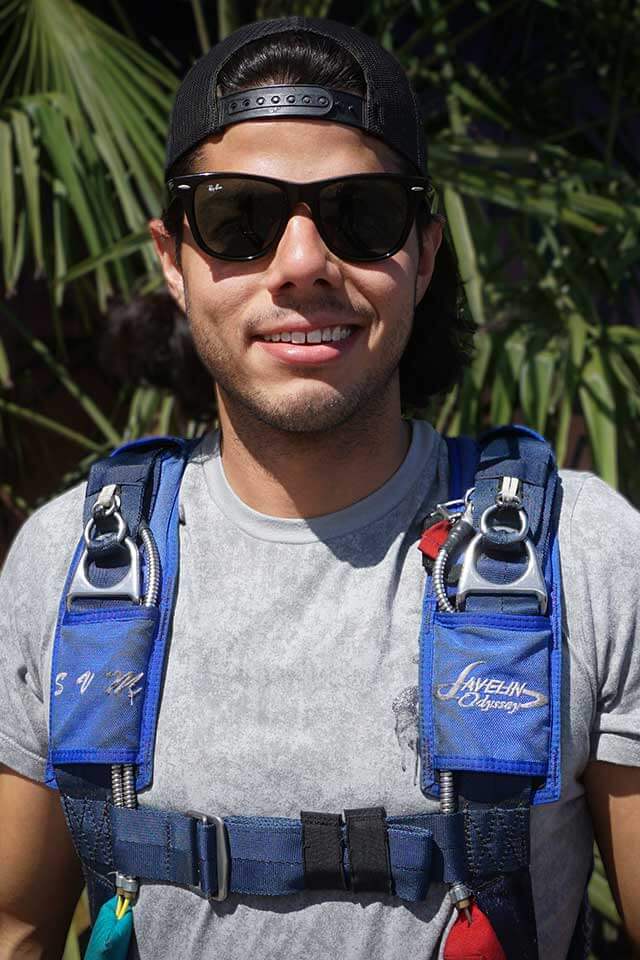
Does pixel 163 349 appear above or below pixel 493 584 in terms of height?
above

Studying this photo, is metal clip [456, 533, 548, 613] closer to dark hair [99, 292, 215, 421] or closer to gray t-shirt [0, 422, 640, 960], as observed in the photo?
gray t-shirt [0, 422, 640, 960]

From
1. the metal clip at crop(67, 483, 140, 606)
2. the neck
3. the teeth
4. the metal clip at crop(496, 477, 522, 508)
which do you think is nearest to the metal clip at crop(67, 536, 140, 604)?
the metal clip at crop(67, 483, 140, 606)

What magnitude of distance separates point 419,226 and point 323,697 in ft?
1.80

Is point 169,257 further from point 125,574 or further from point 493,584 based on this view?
point 493,584

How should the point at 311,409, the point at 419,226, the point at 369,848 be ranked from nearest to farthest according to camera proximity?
the point at 369,848, the point at 311,409, the point at 419,226

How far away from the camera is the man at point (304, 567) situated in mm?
1076

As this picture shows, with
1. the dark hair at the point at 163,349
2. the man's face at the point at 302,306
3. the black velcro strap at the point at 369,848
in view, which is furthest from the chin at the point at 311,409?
the dark hair at the point at 163,349

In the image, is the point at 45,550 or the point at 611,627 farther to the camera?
the point at 45,550

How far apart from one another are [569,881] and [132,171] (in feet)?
5.31

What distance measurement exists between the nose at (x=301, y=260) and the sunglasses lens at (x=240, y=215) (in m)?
0.02

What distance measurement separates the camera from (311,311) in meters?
1.13

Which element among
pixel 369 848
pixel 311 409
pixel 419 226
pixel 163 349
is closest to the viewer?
pixel 369 848

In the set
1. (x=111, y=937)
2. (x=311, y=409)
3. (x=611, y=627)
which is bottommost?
(x=111, y=937)

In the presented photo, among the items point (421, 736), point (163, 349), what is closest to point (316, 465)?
point (421, 736)
